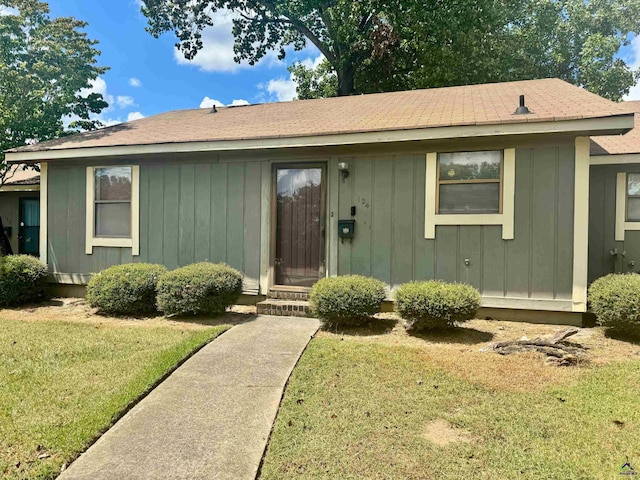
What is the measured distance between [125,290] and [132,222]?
70.9 inches

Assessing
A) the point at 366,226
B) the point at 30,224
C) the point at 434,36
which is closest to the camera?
the point at 366,226

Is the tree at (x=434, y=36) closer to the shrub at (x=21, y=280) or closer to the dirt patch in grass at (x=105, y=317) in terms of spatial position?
the dirt patch in grass at (x=105, y=317)

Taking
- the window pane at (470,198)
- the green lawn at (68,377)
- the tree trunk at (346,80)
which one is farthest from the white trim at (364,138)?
the tree trunk at (346,80)

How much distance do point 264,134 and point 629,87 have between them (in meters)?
16.5

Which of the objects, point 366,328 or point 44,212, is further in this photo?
point 44,212

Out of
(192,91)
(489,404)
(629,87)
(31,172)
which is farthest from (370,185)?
(192,91)

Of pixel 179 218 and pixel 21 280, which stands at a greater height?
pixel 179 218

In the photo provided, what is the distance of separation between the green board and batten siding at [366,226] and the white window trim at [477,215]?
0.08 m

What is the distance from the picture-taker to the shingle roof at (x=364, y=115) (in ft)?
18.8

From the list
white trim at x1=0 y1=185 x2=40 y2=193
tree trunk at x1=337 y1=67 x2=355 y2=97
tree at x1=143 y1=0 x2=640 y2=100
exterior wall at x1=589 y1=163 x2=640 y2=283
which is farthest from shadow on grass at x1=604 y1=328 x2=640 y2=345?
tree trunk at x1=337 y1=67 x2=355 y2=97

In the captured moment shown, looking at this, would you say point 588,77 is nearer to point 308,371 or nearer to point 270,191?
point 270,191

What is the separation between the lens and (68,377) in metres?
3.65

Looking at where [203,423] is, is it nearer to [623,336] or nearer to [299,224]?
[299,224]

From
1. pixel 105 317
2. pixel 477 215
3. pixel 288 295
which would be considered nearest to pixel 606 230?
pixel 477 215
